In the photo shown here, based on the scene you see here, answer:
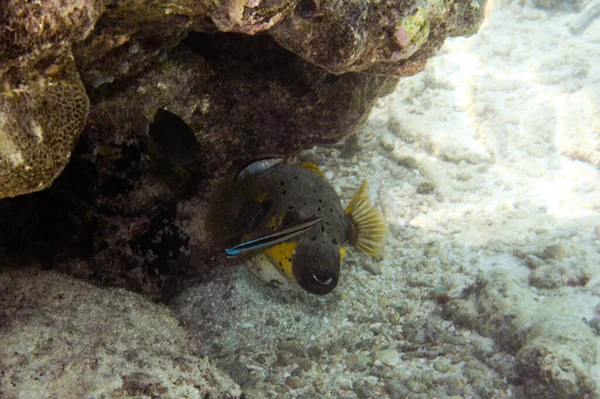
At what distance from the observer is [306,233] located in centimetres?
302

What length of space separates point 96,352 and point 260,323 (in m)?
1.52

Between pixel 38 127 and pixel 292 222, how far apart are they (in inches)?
73.0

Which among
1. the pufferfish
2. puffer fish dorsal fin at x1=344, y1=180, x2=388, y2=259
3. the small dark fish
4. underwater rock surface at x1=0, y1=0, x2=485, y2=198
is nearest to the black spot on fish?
the small dark fish

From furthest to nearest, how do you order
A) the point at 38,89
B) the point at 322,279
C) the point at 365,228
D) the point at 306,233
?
the point at 365,228 → the point at 306,233 → the point at 322,279 → the point at 38,89

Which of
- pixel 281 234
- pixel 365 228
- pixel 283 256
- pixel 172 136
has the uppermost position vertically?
pixel 172 136

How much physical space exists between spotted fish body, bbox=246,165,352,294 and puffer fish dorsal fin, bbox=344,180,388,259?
0.11 meters

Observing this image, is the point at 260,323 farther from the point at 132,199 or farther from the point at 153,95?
the point at 153,95

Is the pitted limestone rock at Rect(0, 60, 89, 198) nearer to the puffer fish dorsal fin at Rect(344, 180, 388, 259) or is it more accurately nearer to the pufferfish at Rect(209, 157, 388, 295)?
the pufferfish at Rect(209, 157, 388, 295)

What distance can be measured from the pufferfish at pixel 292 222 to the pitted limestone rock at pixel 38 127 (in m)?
1.48

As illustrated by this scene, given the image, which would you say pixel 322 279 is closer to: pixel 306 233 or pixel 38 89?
pixel 306 233

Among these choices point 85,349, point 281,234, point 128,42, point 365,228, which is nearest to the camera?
point 85,349

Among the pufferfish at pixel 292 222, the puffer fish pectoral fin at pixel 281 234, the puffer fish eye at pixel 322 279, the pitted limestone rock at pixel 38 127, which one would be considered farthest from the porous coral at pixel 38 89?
the puffer fish eye at pixel 322 279

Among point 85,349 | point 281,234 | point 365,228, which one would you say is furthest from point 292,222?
point 85,349

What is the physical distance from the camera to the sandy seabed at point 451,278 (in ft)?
9.10
